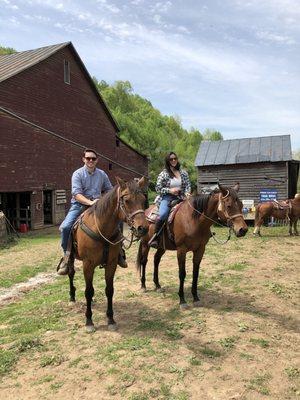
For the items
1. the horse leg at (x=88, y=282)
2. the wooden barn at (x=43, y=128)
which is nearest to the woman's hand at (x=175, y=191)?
the horse leg at (x=88, y=282)

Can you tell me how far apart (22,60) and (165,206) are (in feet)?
66.0

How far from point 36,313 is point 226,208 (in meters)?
3.90

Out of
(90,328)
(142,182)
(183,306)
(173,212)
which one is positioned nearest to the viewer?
(142,182)

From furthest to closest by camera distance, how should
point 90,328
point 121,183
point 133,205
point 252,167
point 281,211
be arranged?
1. point 252,167
2. point 281,211
3. point 90,328
4. point 121,183
5. point 133,205

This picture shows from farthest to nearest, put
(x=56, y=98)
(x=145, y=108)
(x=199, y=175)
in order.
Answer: (x=145, y=108) < (x=199, y=175) < (x=56, y=98)

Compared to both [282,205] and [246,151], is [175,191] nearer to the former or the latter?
[282,205]

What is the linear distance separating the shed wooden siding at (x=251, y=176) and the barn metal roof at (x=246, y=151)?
382mm

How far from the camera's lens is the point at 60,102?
24.6 m

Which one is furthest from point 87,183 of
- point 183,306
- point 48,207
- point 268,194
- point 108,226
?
point 268,194

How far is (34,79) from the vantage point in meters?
22.4

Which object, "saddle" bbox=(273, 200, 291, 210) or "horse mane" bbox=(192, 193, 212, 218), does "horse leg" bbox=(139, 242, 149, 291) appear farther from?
"saddle" bbox=(273, 200, 291, 210)

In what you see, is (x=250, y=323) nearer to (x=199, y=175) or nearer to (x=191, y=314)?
(x=191, y=314)

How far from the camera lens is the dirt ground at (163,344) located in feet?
14.1

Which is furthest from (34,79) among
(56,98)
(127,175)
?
(127,175)
